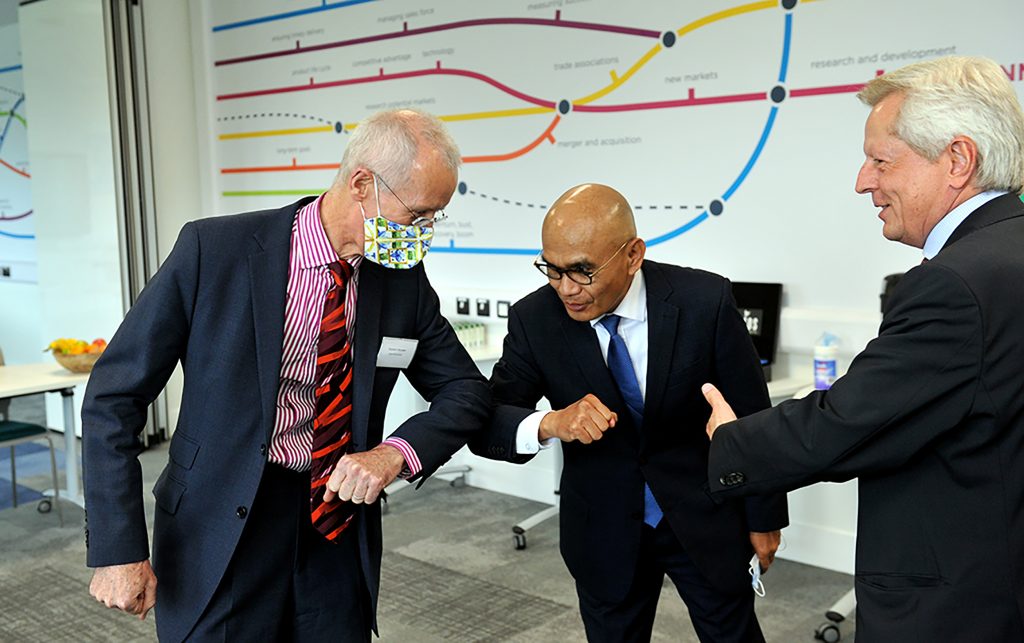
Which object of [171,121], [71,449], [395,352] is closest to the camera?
[395,352]

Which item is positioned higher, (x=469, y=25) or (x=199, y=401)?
(x=469, y=25)

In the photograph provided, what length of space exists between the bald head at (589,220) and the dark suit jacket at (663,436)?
0.63 ft

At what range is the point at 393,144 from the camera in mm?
1923

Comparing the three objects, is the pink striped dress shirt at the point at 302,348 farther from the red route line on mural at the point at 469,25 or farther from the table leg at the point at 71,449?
the table leg at the point at 71,449

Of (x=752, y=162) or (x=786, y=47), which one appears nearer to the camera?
(x=786, y=47)

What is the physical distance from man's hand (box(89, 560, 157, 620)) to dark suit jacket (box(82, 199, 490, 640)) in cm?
2

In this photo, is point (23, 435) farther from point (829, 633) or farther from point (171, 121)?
point (829, 633)

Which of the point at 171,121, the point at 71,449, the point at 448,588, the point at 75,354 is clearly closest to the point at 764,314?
the point at 448,588

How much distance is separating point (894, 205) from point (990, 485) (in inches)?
18.5

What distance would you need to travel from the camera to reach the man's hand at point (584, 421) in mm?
1953

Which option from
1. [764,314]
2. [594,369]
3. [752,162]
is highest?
[752,162]

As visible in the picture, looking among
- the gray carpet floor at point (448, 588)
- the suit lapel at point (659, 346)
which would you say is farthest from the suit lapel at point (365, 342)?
the gray carpet floor at point (448, 588)

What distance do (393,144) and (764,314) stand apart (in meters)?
2.68

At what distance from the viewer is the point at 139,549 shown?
71.1 inches
